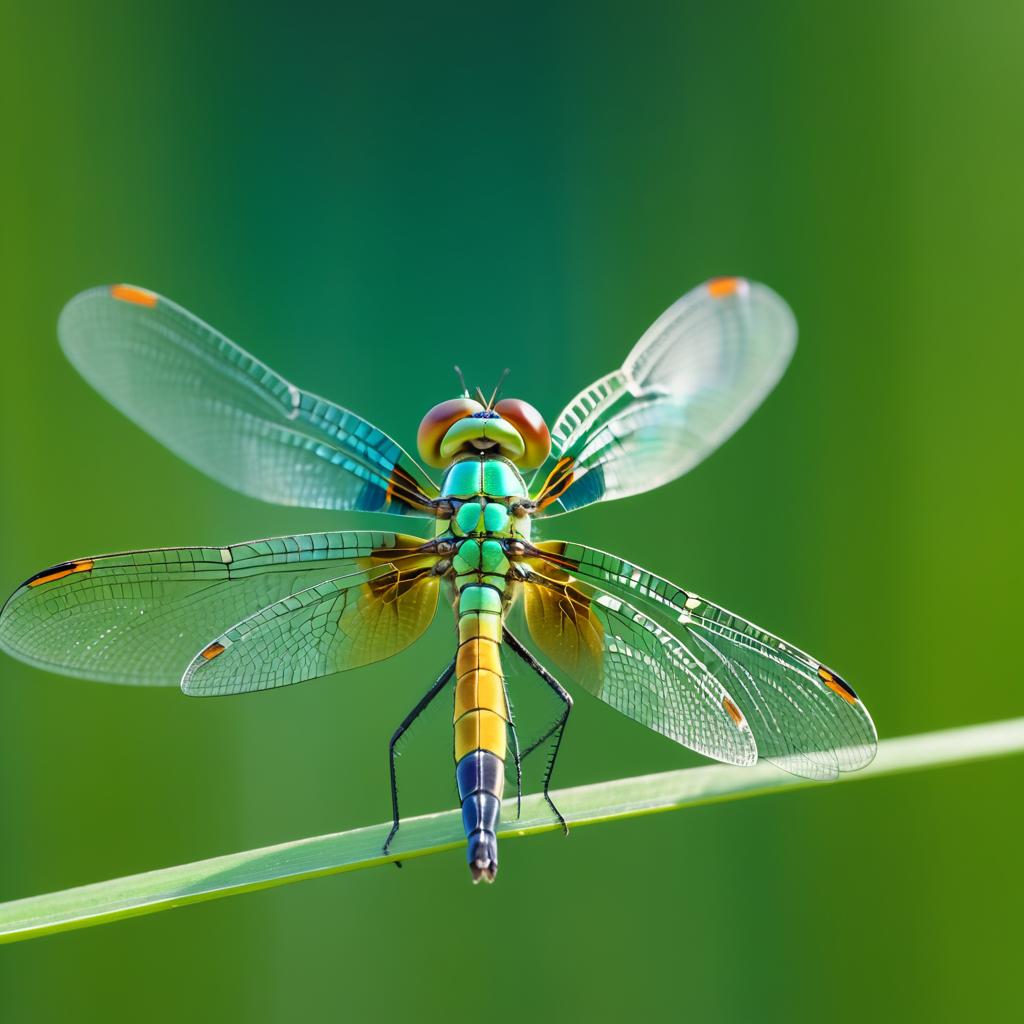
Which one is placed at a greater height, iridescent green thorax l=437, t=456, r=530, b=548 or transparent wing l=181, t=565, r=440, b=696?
iridescent green thorax l=437, t=456, r=530, b=548

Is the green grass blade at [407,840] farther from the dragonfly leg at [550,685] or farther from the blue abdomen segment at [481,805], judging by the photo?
the dragonfly leg at [550,685]

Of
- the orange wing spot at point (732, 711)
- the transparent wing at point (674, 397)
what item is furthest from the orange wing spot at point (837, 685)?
the transparent wing at point (674, 397)

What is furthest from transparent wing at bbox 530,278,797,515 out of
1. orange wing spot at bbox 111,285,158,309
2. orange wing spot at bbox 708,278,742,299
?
orange wing spot at bbox 111,285,158,309

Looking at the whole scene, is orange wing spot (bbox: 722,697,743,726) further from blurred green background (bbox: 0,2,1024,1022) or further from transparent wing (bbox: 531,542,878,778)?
blurred green background (bbox: 0,2,1024,1022)

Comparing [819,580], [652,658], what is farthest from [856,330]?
[652,658]

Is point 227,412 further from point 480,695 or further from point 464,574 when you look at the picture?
point 480,695

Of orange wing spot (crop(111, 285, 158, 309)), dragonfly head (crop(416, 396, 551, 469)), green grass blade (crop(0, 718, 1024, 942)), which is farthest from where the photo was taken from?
dragonfly head (crop(416, 396, 551, 469))

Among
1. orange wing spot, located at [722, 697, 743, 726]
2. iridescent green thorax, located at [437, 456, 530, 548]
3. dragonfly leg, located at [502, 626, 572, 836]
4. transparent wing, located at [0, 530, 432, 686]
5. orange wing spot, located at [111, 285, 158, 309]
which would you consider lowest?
orange wing spot, located at [722, 697, 743, 726]
